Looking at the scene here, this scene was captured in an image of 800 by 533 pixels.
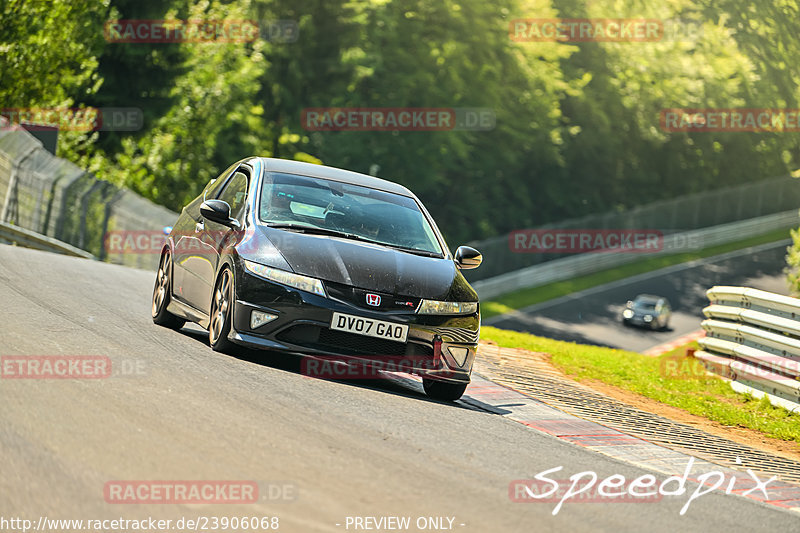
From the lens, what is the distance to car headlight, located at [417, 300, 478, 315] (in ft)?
28.6

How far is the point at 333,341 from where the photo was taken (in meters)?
8.45

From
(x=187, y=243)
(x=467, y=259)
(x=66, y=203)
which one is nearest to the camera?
(x=467, y=259)

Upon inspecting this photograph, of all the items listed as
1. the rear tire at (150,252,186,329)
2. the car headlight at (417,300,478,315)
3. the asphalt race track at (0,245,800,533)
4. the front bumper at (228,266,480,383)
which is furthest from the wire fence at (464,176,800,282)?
the asphalt race track at (0,245,800,533)

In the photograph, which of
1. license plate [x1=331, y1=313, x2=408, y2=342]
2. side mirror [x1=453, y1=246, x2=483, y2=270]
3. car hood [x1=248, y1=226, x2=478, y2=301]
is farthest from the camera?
side mirror [x1=453, y1=246, x2=483, y2=270]

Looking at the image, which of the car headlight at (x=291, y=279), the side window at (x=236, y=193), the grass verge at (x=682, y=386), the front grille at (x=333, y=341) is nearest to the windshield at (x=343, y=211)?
the side window at (x=236, y=193)

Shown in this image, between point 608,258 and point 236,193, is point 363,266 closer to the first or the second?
point 236,193

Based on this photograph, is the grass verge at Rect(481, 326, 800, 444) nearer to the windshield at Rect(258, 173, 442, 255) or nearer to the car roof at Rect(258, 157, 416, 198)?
the car roof at Rect(258, 157, 416, 198)

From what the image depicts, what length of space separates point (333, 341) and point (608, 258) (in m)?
52.2

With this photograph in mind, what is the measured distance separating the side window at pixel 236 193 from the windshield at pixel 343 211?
0.76ft

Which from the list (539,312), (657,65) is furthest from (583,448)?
(657,65)

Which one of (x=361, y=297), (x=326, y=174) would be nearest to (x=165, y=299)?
(x=326, y=174)

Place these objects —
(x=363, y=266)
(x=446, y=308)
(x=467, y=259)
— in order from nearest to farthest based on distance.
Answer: (x=363, y=266) → (x=446, y=308) → (x=467, y=259)

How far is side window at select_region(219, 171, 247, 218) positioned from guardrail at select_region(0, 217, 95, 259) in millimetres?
11549

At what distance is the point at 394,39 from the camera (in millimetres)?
52656
